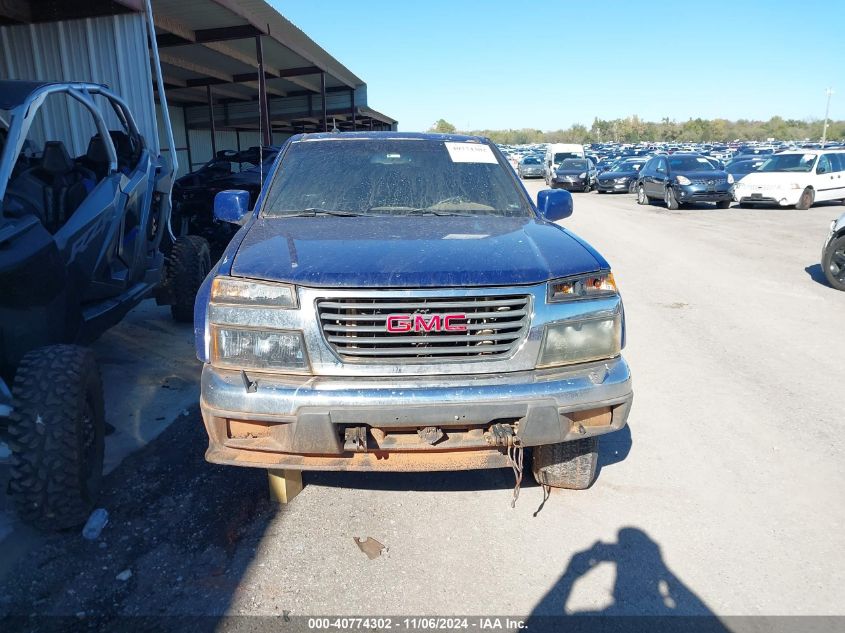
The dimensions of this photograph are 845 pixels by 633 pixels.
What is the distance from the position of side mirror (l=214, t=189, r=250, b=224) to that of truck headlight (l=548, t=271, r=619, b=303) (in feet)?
7.17

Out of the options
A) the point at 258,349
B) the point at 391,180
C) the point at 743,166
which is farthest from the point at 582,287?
the point at 743,166

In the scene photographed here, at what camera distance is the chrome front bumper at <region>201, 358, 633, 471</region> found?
8.56ft

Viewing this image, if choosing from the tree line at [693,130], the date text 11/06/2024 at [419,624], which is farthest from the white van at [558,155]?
the tree line at [693,130]

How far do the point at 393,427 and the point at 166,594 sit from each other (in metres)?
1.16

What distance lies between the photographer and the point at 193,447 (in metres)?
4.01

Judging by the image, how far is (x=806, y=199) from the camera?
17.8 m

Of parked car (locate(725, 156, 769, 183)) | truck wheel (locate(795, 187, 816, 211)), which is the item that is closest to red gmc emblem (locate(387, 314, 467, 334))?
truck wheel (locate(795, 187, 816, 211))

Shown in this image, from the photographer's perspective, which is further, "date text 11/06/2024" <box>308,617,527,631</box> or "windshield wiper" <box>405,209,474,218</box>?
"windshield wiper" <box>405,209,474,218</box>

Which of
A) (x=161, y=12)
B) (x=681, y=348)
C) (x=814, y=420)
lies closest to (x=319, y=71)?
(x=161, y=12)

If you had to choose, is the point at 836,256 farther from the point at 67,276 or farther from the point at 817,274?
the point at 67,276

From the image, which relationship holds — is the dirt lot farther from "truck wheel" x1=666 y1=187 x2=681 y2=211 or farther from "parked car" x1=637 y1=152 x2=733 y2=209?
"truck wheel" x1=666 y1=187 x2=681 y2=211

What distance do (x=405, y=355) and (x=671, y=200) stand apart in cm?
1838

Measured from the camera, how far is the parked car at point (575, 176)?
27.6 m

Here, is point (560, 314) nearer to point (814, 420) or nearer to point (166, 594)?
point (166, 594)
